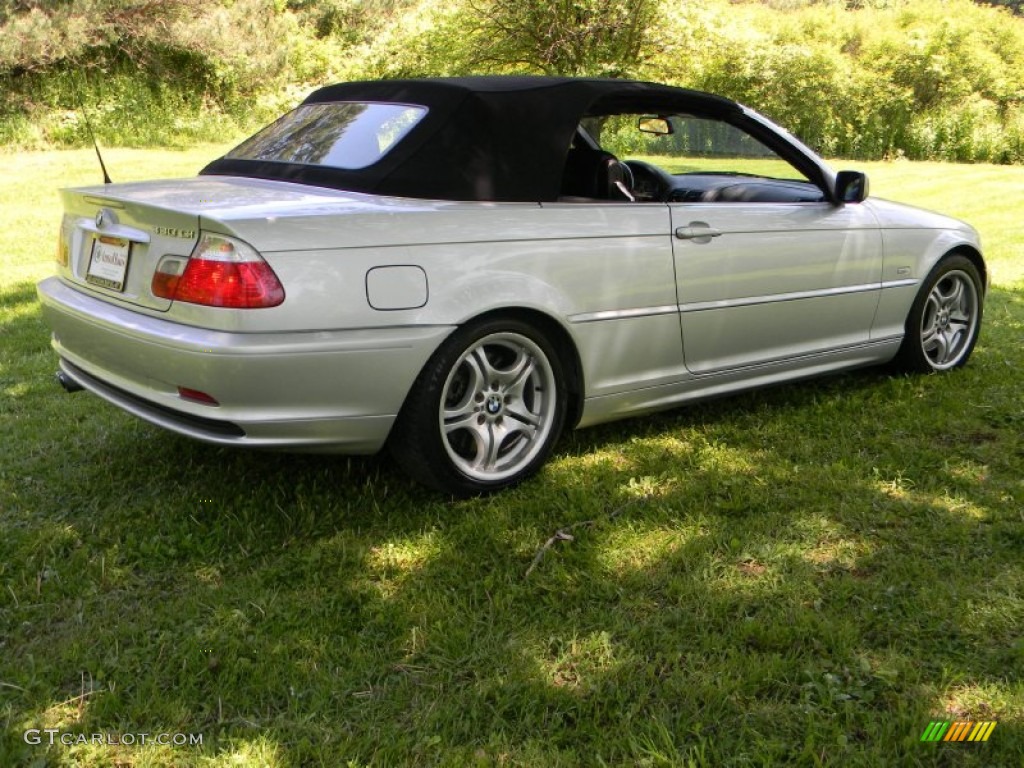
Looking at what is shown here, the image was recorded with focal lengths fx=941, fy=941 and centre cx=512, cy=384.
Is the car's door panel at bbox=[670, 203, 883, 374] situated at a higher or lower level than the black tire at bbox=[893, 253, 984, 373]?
higher

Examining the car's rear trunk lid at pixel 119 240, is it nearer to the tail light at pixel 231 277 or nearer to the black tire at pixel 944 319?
the tail light at pixel 231 277

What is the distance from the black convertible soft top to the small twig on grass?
46.7 inches

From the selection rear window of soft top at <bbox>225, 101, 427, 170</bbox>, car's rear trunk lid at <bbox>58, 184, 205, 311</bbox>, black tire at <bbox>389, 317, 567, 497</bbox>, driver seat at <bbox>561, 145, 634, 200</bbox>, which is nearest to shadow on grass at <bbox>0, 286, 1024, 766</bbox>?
black tire at <bbox>389, 317, 567, 497</bbox>

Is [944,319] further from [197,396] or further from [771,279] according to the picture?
[197,396]

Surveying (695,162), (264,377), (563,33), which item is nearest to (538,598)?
(264,377)

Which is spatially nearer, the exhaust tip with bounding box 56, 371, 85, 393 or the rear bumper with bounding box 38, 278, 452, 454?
the rear bumper with bounding box 38, 278, 452, 454

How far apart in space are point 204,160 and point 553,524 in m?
14.8

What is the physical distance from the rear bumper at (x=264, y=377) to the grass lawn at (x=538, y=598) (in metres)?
0.39

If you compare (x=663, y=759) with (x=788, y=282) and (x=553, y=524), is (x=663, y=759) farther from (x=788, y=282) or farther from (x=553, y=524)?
(x=788, y=282)

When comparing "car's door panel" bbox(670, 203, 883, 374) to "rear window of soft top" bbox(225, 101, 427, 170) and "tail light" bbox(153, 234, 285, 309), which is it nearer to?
"rear window of soft top" bbox(225, 101, 427, 170)

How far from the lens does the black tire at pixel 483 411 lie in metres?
3.23

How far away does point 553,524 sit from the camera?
330cm

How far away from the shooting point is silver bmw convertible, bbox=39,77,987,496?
2943 mm

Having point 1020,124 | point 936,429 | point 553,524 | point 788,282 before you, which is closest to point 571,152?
point 788,282
